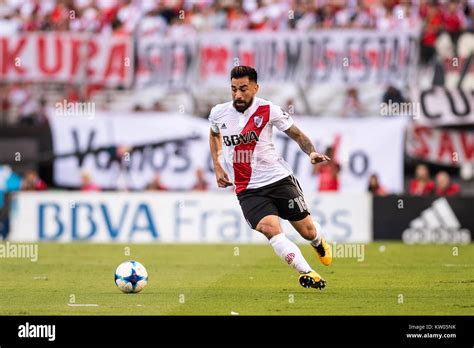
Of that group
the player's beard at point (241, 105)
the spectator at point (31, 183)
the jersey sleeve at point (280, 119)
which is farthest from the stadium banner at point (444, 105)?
the player's beard at point (241, 105)

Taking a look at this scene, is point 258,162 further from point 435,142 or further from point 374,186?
point 435,142

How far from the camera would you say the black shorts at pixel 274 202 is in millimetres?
14562

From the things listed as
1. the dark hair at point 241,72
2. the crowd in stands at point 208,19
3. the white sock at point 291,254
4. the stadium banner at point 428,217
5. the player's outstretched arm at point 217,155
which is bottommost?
the white sock at point 291,254

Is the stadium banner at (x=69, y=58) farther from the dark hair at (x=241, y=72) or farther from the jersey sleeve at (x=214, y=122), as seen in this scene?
the dark hair at (x=241, y=72)

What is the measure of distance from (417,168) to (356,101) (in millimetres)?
2509

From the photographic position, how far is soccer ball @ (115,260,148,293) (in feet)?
48.3

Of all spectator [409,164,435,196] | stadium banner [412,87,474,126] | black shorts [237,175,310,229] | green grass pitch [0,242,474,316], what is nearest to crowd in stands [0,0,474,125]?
stadium banner [412,87,474,126]

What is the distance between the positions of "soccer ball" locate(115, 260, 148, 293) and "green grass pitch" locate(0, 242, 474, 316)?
0.16 metres

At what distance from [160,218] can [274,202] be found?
10378 mm

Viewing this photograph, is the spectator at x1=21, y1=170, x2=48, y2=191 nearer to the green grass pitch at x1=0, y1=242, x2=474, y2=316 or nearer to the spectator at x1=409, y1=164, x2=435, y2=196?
the green grass pitch at x1=0, y1=242, x2=474, y2=316

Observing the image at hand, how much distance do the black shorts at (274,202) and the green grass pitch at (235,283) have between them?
0.98 meters

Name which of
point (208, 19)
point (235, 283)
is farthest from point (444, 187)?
point (235, 283)

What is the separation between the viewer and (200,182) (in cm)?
2706
